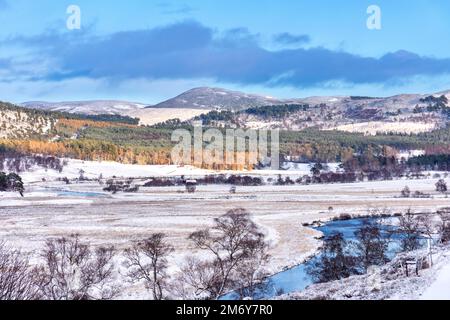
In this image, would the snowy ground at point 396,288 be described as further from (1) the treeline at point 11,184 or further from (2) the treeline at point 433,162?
(2) the treeline at point 433,162

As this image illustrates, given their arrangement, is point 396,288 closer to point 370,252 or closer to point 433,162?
point 370,252

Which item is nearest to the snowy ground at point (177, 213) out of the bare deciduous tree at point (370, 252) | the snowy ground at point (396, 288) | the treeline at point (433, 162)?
the bare deciduous tree at point (370, 252)

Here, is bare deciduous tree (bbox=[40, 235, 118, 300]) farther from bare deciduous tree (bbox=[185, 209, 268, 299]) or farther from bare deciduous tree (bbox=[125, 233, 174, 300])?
bare deciduous tree (bbox=[185, 209, 268, 299])

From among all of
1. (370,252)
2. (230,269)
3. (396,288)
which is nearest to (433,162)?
(370,252)

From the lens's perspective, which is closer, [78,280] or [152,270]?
[78,280]

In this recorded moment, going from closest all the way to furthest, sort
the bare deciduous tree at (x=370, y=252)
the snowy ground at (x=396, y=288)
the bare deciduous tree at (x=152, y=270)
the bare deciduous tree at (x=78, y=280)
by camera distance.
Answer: the snowy ground at (x=396, y=288)
the bare deciduous tree at (x=78, y=280)
the bare deciduous tree at (x=152, y=270)
the bare deciduous tree at (x=370, y=252)

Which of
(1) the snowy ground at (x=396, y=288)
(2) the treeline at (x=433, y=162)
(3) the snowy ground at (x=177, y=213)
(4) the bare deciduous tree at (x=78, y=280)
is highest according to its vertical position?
(2) the treeline at (x=433, y=162)

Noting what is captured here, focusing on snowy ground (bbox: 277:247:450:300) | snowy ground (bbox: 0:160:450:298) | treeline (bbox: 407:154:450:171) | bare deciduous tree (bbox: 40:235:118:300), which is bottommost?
snowy ground (bbox: 0:160:450:298)

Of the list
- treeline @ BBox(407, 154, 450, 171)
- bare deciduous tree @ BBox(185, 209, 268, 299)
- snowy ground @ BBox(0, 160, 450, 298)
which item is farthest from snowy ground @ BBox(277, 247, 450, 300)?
treeline @ BBox(407, 154, 450, 171)
